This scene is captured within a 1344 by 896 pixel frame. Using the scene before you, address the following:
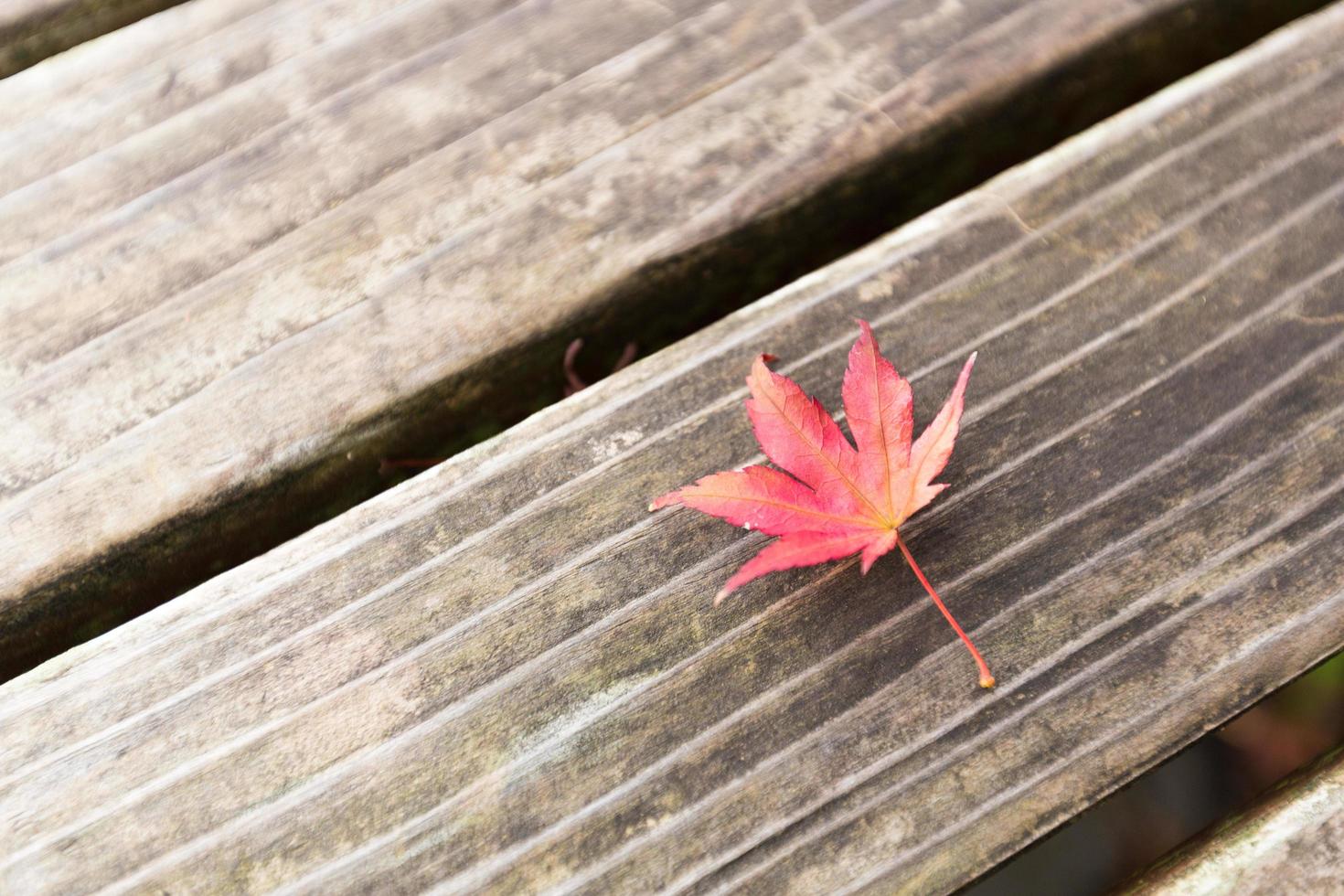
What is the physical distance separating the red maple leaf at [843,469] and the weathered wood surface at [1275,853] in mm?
217

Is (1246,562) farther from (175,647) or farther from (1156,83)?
(175,647)

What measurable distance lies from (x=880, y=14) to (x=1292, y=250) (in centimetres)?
52

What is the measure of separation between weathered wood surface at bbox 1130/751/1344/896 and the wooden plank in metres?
0.09

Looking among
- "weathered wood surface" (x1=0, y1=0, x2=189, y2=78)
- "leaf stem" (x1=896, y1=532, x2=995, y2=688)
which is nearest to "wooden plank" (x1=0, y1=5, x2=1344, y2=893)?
"leaf stem" (x1=896, y1=532, x2=995, y2=688)

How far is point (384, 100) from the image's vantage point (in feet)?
3.39

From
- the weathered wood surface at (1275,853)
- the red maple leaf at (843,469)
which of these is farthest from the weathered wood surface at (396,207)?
the weathered wood surface at (1275,853)

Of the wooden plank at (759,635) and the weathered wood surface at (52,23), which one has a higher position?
the weathered wood surface at (52,23)

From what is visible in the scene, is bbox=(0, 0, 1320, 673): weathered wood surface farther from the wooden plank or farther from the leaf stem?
the leaf stem

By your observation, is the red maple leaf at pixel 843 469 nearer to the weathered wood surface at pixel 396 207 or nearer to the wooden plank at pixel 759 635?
the wooden plank at pixel 759 635

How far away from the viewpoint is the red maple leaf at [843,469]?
764mm

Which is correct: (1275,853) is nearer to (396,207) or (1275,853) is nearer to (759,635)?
(759,635)

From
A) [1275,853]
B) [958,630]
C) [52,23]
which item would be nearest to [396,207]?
[52,23]

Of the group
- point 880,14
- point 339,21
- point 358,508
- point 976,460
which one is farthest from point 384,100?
point 976,460

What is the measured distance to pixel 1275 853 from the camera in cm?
73
